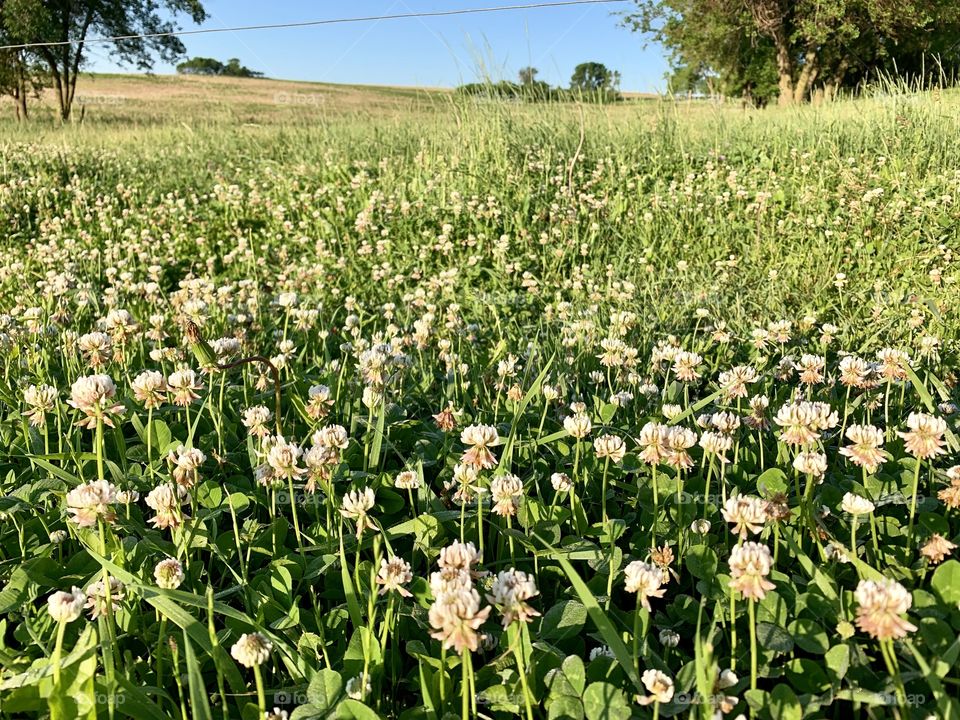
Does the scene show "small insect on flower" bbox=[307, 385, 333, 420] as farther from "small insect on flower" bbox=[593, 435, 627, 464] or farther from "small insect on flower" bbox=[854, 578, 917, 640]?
"small insect on flower" bbox=[854, 578, 917, 640]

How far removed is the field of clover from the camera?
1102 millimetres

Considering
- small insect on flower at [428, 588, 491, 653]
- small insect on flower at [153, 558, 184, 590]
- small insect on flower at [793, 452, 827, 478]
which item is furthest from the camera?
small insect on flower at [793, 452, 827, 478]

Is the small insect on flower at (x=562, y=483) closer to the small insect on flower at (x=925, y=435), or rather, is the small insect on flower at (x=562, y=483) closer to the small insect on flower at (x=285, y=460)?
the small insect on flower at (x=285, y=460)

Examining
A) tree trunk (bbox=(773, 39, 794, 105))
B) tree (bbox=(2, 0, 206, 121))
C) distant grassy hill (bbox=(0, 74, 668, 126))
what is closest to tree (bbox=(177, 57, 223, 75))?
distant grassy hill (bbox=(0, 74, 668, 126))

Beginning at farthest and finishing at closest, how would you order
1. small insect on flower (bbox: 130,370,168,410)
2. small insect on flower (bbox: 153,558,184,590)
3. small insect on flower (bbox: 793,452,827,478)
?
1. small insect on flower (bbox: 130,370,168,410)
2. small insect on flower (bbox: 793,452,827,478)
3. small insect on flower (bbox: 153,558,184,590)

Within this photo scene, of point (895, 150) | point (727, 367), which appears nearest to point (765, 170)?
point (895, 150)

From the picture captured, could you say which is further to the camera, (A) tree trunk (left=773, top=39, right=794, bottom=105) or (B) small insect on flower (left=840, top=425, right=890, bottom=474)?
(A) tree trunk (left=773, top=39, right=794, bottom=105)

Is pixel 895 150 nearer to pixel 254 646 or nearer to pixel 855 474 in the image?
pixel 855 474

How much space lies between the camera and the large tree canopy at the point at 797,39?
886 inches

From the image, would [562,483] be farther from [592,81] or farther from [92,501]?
[592,81]

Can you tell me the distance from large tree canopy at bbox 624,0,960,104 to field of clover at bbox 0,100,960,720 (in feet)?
63.7

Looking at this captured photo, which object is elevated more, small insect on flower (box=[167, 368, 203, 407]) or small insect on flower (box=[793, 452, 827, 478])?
small insect on flower (box=[167, 368, 203, 407])

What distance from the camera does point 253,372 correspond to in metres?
2.32

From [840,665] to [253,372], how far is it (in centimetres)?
180
